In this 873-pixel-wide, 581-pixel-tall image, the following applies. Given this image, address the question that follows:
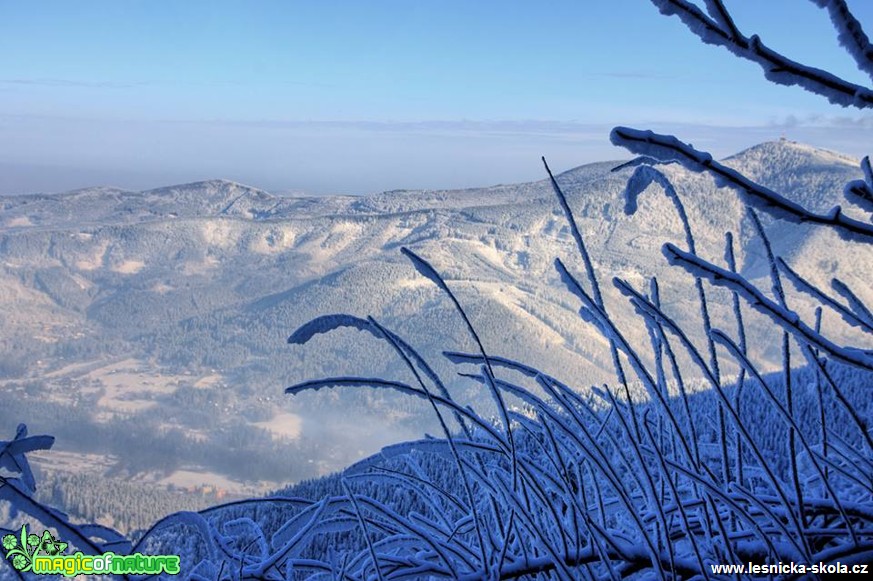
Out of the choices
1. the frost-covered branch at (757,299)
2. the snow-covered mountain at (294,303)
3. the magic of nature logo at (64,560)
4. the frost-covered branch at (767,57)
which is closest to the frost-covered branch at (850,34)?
the frost-covered branch at (767,57)

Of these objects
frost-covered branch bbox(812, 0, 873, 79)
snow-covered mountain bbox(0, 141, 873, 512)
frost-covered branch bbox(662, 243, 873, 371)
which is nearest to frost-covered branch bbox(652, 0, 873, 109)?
frost-covered branch bbox(812, 0, 873, 79)

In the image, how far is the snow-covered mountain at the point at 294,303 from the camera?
110 metres

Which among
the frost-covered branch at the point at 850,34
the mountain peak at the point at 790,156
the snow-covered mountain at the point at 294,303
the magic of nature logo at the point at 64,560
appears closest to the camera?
the frost-covered branch at the point at 850,34

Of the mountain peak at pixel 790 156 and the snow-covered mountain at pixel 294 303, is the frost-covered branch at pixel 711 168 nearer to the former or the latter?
the snow-covered mountain at pixel 294 303

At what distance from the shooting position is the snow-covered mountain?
110125 millimetres

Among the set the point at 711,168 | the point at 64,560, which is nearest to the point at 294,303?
the point at 64,560

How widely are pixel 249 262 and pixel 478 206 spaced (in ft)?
212

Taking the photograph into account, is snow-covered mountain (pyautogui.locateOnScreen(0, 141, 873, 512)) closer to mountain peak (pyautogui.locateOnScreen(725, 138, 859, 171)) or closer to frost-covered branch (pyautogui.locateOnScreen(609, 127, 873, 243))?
mountain peak (pyautogui.locateOnScreen(725, 138, 859, 171))

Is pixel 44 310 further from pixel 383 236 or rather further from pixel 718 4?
pixel 718 4

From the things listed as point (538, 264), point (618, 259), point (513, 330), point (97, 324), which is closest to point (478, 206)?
point (538, 264)

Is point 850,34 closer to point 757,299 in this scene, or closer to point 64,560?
point 757,299

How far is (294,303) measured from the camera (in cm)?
14562

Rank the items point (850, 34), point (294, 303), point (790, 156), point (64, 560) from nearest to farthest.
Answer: point (850, 34) → point (64, 560) → point (294, 303) → point (790, 156)

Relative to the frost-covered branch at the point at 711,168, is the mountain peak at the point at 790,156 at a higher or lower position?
higher
